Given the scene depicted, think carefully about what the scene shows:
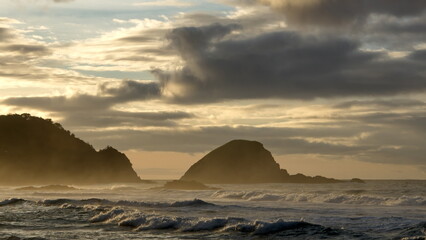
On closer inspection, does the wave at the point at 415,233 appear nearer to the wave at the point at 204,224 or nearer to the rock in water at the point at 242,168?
the wave at the point at 204,224

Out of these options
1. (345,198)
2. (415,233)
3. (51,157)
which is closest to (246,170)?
(51,157)

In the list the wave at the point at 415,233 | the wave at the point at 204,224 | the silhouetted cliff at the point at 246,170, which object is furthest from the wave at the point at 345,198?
the silhouetted cliff at the point at 246,170

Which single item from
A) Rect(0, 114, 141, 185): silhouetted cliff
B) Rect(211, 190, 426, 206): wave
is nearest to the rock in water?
Rect(0, 114, 141, 185): silhouetted cliff

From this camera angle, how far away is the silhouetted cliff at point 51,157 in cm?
17150

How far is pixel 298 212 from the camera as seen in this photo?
33.2 m

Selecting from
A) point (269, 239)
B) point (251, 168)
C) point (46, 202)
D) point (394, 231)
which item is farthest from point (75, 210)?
point (251, 168)

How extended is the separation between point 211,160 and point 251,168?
571 inches

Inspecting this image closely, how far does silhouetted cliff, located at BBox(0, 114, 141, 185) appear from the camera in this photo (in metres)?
172

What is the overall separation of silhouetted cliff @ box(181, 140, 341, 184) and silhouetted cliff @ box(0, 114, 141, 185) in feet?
75.5

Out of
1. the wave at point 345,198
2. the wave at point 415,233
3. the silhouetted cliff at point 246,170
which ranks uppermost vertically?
the silhouetted cliff at point 246,170

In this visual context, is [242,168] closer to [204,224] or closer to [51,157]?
[51,157]

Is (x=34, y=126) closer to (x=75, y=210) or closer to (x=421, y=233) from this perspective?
(x=75, y=210)

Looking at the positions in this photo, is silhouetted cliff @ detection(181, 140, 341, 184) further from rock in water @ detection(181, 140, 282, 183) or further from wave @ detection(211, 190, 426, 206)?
wave @ detection(211, 190, 426, 206)

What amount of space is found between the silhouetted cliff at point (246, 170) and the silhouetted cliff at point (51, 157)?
23.0m
